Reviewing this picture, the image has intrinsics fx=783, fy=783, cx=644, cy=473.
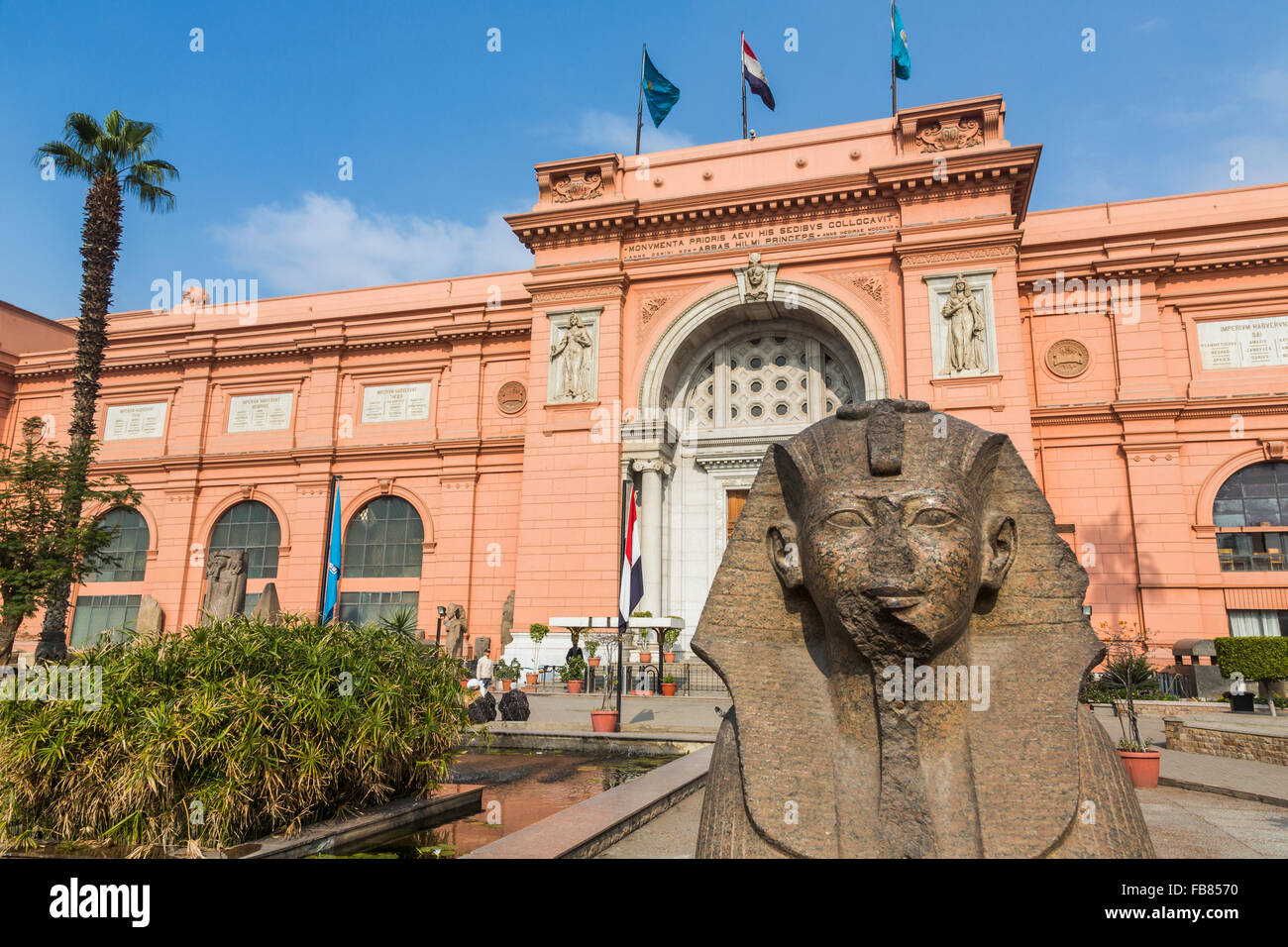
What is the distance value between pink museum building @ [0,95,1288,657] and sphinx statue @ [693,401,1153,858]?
56.7 feet

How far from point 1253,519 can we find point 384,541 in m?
24.9

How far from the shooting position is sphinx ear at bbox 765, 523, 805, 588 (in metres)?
3.14

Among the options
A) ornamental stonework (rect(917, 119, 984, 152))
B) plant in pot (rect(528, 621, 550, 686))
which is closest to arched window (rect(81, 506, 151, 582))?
plant in pot (rect(528, 621, 550, 686))

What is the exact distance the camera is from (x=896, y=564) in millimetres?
2721

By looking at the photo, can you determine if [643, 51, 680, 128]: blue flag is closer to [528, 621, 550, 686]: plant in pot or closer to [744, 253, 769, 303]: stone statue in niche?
[744, 253, 769, 303]: stone statue in niche

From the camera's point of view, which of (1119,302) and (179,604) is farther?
(179,604)

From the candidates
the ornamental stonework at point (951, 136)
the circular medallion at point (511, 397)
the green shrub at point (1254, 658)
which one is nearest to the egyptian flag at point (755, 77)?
the ornamental stonework at point (951, 136)

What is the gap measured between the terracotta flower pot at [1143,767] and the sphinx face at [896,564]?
21.8ft

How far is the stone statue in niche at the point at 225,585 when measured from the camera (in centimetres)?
1474

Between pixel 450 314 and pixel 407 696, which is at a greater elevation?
pixel 450 314

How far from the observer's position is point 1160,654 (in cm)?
1900

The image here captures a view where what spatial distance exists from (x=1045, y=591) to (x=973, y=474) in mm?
564
